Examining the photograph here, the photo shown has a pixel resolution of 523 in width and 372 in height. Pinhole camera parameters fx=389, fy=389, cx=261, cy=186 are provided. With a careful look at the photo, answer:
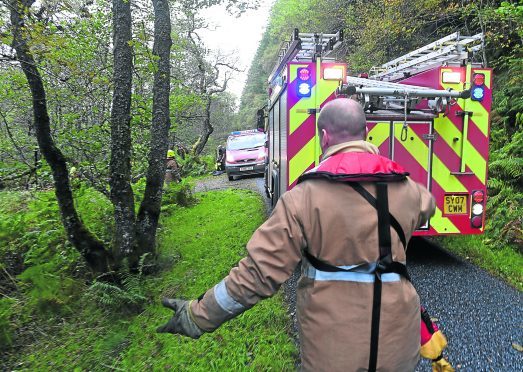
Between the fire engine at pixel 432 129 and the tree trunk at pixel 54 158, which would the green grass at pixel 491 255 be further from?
the tree trunk at pixel 54 158

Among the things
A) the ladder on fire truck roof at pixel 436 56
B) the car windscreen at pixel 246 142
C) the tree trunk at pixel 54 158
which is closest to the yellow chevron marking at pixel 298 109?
the ladder on fire truck roof at pixel 436 56

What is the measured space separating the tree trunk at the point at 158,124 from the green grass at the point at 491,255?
4.21 m

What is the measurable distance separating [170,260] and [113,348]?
6.15ft

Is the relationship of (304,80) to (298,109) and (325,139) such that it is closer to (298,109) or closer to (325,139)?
(298,109)

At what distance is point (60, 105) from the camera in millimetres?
5727

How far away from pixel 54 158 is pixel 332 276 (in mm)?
3731

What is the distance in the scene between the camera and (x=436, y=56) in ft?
16.2

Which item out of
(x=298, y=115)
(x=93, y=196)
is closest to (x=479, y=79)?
(x=298, y=115)

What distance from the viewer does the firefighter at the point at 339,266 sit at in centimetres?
150

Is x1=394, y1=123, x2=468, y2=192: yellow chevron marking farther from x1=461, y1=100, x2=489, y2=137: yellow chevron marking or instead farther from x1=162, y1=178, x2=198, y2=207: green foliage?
x1=162, y1=178, x2=198, y2=207: green foliage

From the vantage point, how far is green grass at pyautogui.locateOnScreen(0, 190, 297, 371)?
10.1ft

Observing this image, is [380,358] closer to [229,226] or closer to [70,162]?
[70,162]

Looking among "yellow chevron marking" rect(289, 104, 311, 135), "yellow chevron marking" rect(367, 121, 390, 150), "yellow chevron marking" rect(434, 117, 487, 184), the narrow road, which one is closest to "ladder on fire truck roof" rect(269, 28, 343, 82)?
"yellow chevron marking" rect(289, 104, 311, 135)

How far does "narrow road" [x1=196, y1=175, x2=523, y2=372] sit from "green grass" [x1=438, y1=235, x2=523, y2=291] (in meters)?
0.16
